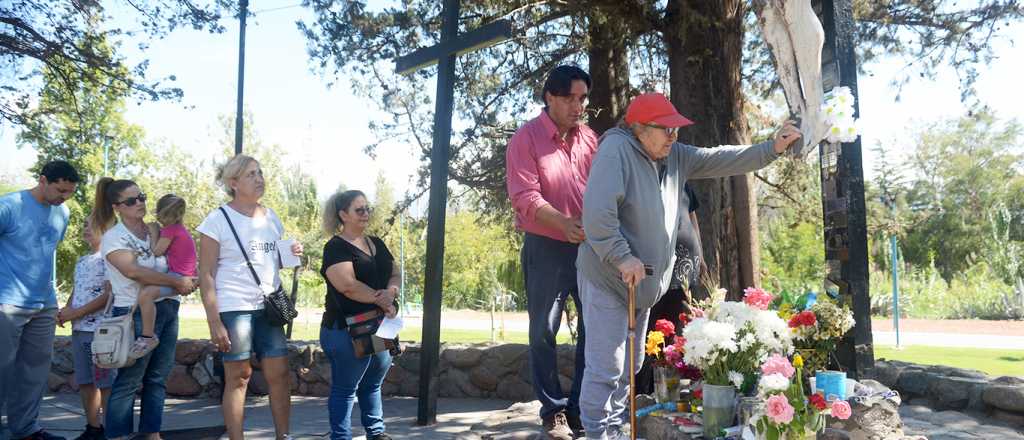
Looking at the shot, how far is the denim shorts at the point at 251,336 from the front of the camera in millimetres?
4047

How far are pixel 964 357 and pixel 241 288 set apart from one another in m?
11.2

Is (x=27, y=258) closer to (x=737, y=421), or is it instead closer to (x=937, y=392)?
(x=737, y=421)

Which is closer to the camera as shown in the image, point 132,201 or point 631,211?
point 631,211

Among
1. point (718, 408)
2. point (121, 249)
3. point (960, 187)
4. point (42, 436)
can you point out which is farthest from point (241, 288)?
point (960, 187)

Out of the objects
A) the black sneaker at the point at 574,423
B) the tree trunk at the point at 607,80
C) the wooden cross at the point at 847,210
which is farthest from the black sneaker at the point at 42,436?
the tree trunk at the point at 607,80

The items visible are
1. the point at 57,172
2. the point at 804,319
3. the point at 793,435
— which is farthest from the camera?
the point at 57,172

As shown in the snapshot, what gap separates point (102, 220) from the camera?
15.7ft

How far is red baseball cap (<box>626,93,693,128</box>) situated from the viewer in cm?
342

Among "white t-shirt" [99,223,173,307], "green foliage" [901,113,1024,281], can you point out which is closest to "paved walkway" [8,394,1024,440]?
"white t-shirt" [99,223,173,307]

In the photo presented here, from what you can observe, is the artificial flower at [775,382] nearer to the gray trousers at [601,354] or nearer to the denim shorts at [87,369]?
the gray trousers at [601,354]

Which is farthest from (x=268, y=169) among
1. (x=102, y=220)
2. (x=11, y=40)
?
(x=102, y=220)

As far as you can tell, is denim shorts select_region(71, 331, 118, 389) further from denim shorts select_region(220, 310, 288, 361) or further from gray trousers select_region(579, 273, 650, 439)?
gray trousers select_region(579, 273, 650, 439)

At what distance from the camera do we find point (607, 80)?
7285 millimetres

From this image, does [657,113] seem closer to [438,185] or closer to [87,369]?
[438,185]
